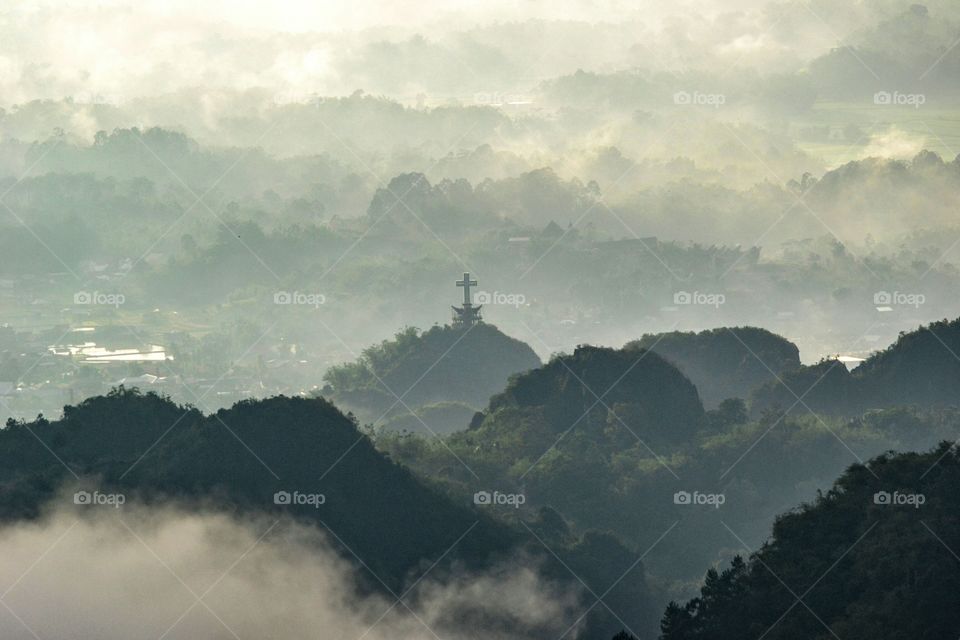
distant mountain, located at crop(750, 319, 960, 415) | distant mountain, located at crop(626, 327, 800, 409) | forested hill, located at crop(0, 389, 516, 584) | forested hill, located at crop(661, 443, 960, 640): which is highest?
distant mountain, located at crop(626, 327, 800, 409)

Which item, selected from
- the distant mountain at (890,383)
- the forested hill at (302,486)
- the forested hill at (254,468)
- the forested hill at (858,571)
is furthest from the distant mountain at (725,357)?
the forested hill at (858,571)

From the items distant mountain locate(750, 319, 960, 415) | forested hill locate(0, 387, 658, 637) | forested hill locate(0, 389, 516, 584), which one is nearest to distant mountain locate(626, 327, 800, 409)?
distant mountain locate(750, 319, 960, 415)

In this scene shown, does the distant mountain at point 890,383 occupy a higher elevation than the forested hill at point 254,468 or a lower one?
higher

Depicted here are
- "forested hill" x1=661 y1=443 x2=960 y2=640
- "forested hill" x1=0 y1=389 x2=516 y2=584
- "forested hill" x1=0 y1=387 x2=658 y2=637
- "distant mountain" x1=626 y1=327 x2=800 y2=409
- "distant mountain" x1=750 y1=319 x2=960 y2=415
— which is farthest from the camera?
"distant mountain" x1=626 y1=327 x2=800 y2=409

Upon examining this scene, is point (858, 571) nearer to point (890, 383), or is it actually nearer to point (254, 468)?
point (254, 468)

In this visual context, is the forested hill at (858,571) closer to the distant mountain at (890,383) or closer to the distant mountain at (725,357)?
the distant mountain at (890,383)

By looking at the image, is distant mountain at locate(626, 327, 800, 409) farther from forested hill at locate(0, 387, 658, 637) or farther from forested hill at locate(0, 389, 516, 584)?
forested hill at locate(0, 389, 516, 584)

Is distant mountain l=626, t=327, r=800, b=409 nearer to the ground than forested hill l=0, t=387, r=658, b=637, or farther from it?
farther from it

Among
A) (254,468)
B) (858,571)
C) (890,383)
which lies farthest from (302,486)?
(890,383)
